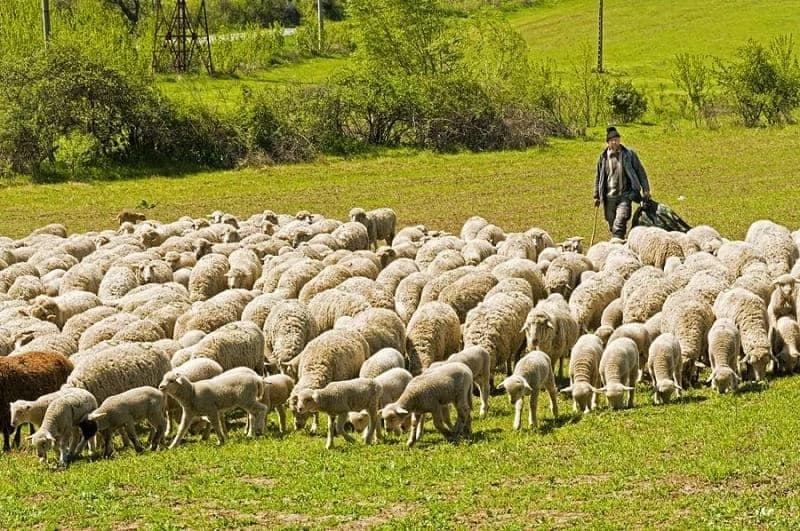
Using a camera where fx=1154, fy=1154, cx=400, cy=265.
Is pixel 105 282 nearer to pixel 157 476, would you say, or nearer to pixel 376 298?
pixel 376 298

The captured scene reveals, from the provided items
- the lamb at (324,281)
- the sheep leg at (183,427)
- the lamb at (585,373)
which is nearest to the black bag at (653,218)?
the lamb at (324,281)

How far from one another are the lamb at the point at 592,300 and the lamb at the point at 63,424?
7.21m

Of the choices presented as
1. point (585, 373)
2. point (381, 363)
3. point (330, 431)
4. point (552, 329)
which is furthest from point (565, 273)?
point (330, 431)

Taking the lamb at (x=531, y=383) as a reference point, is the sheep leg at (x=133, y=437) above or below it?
below

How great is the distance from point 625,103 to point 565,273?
39.6m

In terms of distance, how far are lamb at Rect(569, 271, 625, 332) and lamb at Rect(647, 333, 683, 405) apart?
9.29ft

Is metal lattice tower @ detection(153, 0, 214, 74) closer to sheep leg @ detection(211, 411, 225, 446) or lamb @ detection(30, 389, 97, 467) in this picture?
sheep leg @ detection(211, 411, 225, 446)

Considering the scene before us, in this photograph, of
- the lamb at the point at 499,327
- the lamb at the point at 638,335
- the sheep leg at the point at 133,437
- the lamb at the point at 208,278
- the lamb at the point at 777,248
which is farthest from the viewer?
the lamb at the point at 208,278

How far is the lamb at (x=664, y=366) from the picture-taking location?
43.2ft

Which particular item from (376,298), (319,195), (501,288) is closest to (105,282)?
(376,298)

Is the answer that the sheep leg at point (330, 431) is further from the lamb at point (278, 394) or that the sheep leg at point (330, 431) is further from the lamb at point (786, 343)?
the lamb at point (786, 343)

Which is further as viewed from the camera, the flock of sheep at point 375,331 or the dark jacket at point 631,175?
the dark jacket at point 631,175

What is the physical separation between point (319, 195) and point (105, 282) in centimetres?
1758

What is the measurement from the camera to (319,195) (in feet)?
119
